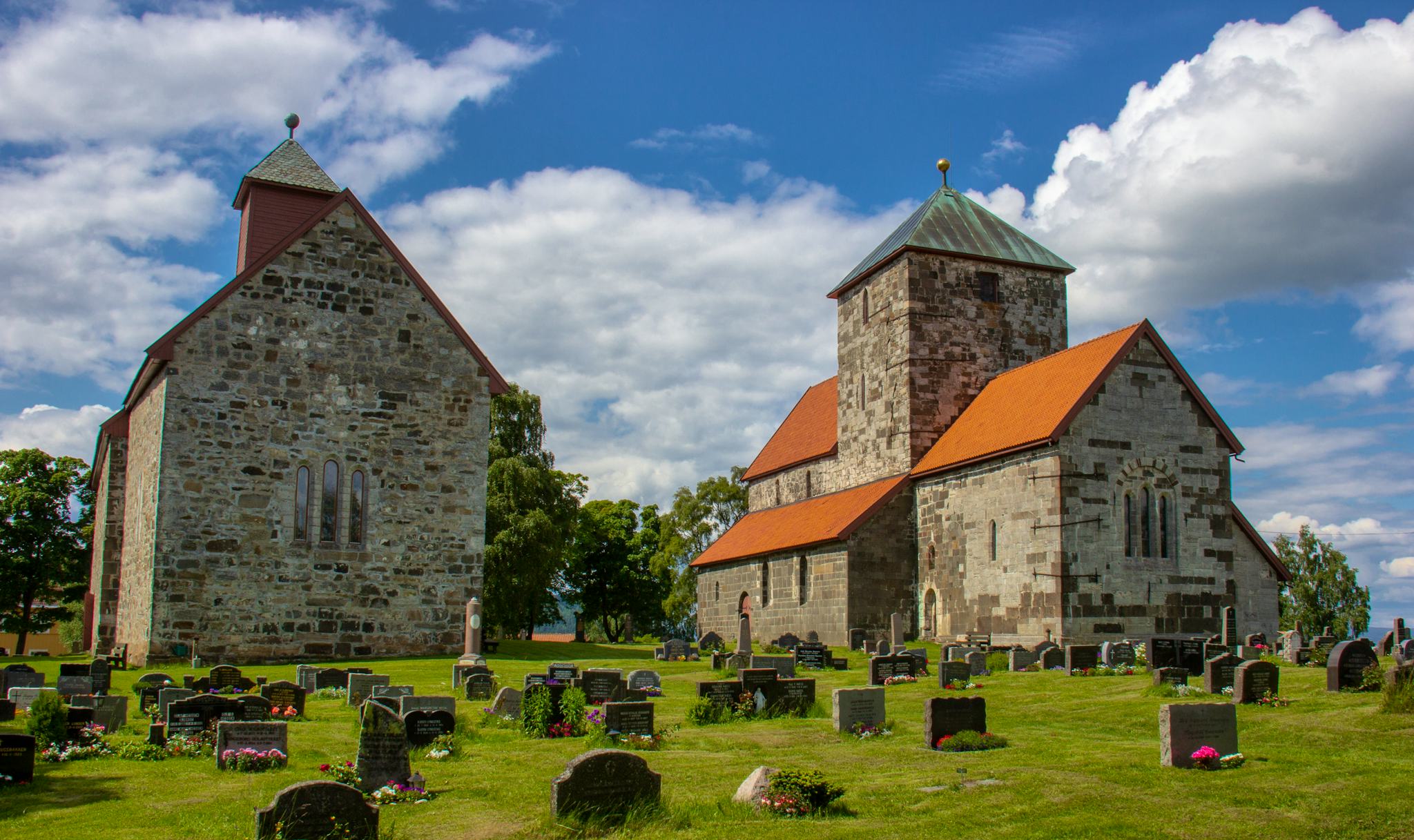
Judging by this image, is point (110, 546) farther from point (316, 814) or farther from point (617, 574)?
point (617, 574)

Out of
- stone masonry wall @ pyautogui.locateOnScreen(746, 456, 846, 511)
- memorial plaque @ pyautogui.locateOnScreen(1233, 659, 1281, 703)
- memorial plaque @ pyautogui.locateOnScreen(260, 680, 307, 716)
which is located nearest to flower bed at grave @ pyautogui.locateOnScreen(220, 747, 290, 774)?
memorial plaque @ pyautogui.locateOnScreen(260, 680, 307, 716)

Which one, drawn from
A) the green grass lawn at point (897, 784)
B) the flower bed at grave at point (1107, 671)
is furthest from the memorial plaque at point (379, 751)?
the flower bed at grave at point (1107, 671)

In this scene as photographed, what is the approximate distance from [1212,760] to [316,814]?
8.61m

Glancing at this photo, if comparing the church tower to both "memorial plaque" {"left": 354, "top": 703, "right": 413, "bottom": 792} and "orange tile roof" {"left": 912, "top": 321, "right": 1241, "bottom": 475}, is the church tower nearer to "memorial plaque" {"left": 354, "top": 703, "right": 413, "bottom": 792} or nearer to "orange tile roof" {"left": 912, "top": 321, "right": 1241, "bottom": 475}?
"orange tile roof" {"left": 912, "top": 321, "right": 1241, "bottom": 475}

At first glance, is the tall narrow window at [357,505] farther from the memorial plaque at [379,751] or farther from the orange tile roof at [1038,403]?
the memorial plaque at [379,751]

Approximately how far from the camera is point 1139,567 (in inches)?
1094

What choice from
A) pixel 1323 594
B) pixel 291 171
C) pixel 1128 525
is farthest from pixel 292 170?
pixel 1323 594

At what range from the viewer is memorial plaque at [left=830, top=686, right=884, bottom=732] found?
1427 centimetres

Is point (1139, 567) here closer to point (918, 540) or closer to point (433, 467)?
point (918, 540)

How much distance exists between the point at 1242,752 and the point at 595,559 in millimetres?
58331

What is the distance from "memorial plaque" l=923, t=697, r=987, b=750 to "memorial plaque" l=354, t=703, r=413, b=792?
238 inches

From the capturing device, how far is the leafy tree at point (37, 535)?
148 feet

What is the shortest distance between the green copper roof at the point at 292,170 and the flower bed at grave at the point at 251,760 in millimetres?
23948

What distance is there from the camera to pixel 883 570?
110 ft
